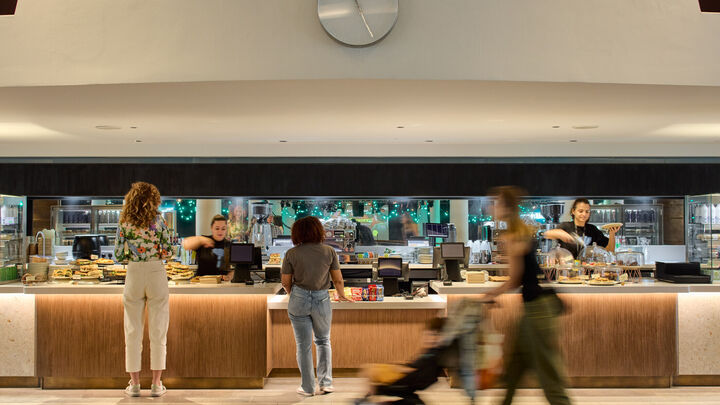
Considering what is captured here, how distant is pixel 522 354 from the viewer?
12.2ft

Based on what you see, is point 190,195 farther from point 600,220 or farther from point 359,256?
point 600,220

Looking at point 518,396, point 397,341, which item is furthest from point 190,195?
point 518,396

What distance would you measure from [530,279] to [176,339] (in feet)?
11.2

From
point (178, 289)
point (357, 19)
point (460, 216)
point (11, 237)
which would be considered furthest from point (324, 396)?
point (460, 216)

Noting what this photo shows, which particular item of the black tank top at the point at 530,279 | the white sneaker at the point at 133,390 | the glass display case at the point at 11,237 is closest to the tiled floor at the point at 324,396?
the white sneaker at the point at 133,390

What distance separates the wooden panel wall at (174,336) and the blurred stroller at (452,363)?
2.53 metres

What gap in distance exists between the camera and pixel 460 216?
29.5 ft

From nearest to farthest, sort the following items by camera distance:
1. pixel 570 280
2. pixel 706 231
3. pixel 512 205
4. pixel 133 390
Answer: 1. pixel 512 205
2. pixel 133 390
3. pixel 570 280
4. pixel 706 231

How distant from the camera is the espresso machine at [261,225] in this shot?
8.93 m

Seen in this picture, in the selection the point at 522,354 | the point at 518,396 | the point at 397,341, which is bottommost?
the point at 518,396

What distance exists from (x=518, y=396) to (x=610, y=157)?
4.57 m

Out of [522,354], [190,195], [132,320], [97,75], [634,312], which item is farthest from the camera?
[190,195]

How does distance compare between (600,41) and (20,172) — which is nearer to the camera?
(600,41)

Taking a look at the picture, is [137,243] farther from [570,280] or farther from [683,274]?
[683,274]
